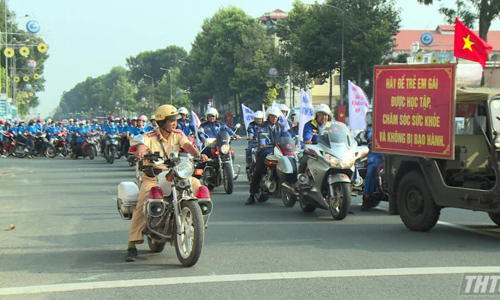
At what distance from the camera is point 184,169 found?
7.77 meters

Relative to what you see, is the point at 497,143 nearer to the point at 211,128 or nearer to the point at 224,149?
the point at 224,149

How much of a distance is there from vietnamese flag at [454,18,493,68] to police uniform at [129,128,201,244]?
4.10 meters

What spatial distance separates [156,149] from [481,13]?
33.5 meters

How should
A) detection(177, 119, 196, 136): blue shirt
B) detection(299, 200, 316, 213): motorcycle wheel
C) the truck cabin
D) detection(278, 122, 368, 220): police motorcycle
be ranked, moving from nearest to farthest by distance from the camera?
1. the truck cabin
2. detection(278, 122, 368, 220): police motorcycle
3. detection(299, 200, 316, 213): motorcycle wheel
4. detection(177, 119, 196, 136): blue shirt

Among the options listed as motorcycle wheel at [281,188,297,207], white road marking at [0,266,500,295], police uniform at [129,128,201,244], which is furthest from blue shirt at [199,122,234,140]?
white road marking at [0,266,500,295]

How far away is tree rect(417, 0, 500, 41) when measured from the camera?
38500mm

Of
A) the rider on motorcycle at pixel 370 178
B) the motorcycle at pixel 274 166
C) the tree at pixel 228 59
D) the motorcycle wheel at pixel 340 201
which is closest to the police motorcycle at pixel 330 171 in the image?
the motorcycle wheel at pixel 340 201

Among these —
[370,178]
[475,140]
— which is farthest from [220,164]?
[475,140]

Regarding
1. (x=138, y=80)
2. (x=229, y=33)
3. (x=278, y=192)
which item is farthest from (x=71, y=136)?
(x=138, y=80)

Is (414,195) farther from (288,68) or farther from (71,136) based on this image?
(288,68)

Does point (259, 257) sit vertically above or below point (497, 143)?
below

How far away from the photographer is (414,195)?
10.2 m

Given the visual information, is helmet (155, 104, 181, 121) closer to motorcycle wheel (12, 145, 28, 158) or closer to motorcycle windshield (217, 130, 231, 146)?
motorcycle windshield (217, 130, 231, 146)

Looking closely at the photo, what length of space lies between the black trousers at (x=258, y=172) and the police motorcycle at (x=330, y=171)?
180 centimetres
